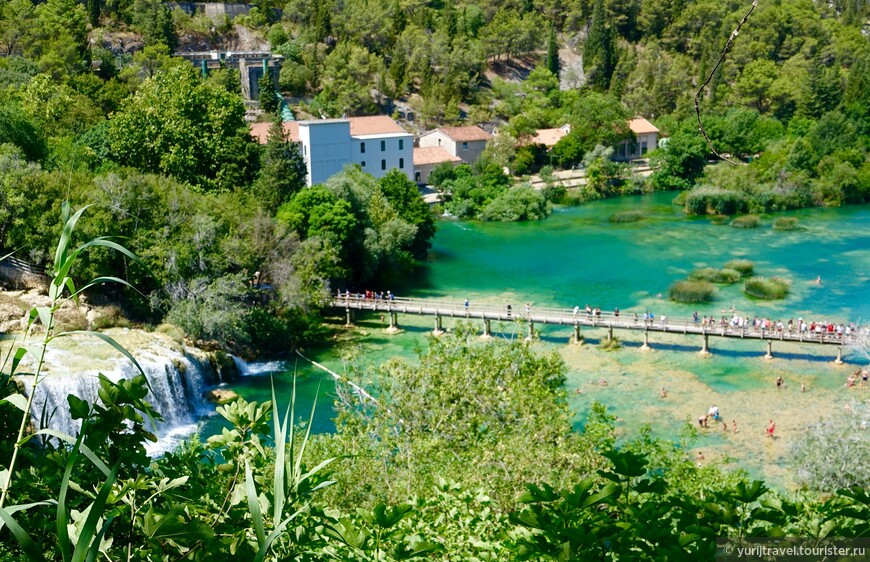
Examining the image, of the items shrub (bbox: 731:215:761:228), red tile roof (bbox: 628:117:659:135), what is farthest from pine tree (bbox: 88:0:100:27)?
shrub (bbox: 731:215:761:228)

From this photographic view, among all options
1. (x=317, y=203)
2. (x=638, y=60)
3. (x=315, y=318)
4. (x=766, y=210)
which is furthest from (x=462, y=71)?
(x=315, y=318)

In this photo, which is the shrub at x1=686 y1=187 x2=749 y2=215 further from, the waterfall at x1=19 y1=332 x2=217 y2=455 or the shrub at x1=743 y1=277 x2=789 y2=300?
the waterfall at x1=19 y1=332 x2=217 y2=455

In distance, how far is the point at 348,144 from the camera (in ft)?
153

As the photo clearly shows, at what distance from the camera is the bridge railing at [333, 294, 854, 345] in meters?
29.5

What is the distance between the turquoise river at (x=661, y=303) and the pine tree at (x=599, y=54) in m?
27.2

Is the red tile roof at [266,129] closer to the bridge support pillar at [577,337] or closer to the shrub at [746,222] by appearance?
the bridge support pillar at [577,337]

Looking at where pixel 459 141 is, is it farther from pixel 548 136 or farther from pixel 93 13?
pixel 93 13

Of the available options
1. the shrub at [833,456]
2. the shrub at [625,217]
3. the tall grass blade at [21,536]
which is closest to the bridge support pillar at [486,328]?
the shrub at [833,456]

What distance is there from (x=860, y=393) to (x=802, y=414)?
2681 millimetres

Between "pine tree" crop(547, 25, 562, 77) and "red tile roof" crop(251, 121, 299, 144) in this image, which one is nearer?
"red tile roof" crop(251, 121, 299, 144)

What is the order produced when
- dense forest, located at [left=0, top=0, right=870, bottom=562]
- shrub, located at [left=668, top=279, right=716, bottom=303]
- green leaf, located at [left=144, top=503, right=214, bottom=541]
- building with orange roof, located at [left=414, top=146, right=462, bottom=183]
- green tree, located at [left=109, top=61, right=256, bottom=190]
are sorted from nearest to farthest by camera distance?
green leaf, located at [left=144, top=503, right=214, bottom=541]
dense forest, located at [left=0, top=0, right=870, bottom=562]
shrub, located at [left=668, top=279, right=716, bottom=303]
green tree, located at [left=109, top=61, right=256, bottom=190]
building with orange roof, located at [left=414, top=146, right=462, bottom=183]

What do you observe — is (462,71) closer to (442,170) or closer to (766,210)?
(442,170)

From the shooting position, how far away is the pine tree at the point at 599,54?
8012cm

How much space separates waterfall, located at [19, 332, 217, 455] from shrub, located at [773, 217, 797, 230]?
32293mm
